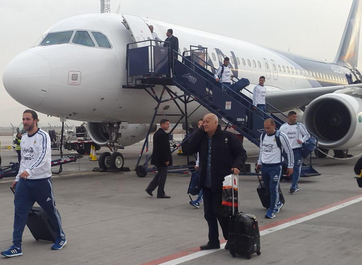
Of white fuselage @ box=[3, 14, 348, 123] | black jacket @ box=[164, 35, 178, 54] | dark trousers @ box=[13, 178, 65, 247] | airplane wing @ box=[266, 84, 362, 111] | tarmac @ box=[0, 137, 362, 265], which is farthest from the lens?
airplane wing @ box=[266, 84, 362, 111]

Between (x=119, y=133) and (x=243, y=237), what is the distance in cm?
908

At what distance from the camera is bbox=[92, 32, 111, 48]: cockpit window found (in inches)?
462

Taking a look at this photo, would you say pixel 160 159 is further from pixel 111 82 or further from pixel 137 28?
pixel 137 28

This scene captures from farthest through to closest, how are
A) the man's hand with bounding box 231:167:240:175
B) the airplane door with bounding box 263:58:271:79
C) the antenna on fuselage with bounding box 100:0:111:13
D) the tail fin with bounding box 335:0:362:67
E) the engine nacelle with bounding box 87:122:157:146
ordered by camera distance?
the antenna on fuselage with bounding box 100:0:111:13 → the tail fin with bounding box 335:0:362:67 → the airplane door with bounding box 263:58:271:79 → the engine nacelle with bounding box 87:122:157:146 → the man's hand with bounding box 231:167:240:175

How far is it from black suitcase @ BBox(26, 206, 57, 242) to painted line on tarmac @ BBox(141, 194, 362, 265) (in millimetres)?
1430

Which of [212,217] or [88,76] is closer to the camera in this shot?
[212,217]

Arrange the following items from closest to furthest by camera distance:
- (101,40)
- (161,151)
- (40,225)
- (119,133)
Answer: (40,225), (161,151), (101,40), (119,133)

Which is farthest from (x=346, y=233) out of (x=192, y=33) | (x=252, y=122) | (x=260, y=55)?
(x=260, y=55)

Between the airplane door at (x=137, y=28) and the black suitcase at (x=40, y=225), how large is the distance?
23.6 feet

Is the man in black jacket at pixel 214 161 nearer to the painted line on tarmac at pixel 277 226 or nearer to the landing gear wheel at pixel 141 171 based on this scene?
the painted line on tarmac at pixel 277 226

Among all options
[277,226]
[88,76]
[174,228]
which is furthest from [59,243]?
[88,76]

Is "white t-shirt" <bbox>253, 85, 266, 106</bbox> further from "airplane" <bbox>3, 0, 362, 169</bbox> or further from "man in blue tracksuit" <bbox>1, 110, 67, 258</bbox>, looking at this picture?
"man in blue tracksuit" <bbox>1, 110, 67, 258</bbox>

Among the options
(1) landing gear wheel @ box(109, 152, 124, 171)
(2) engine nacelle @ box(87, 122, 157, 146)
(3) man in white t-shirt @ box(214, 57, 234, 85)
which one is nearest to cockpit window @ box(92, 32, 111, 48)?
Answer: (2) engine nacelle @ box(87, 122, 157, 146)

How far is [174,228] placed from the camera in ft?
20.7
